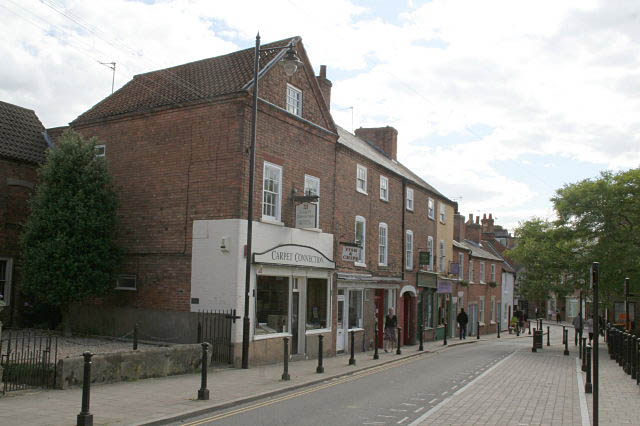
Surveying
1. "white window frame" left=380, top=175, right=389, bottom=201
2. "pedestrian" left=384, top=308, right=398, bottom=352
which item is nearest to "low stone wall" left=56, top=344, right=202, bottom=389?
"pedestrian" left=384, top=308, right=398, bottom=352

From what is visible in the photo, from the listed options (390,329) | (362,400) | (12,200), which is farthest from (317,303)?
(12,200)

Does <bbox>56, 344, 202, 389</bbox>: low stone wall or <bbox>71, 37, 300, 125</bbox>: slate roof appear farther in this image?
<bbox>71, 37, 300, 125</bbox>: slate roof

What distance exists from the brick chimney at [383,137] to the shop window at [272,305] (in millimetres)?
17076

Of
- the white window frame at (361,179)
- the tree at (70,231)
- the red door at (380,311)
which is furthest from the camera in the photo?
the red door at (380,311)

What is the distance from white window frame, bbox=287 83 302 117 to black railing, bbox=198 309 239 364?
23.8ft

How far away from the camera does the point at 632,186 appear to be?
92.6ft

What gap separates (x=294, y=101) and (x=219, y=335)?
8.25m

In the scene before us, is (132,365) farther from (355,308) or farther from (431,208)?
(431,208)

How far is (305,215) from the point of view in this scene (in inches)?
772

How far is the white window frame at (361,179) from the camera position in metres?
24.9

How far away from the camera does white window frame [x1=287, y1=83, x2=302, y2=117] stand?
2027 centimetres

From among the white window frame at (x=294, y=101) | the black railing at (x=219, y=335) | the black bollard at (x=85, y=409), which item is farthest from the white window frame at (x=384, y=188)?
the black bollard at (x=85, y=409)

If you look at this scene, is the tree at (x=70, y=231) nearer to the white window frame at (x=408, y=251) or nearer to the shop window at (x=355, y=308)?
the shop window at (x=355, y=308)

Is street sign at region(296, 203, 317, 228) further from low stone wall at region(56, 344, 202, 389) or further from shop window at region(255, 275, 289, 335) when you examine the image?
low stone wall at region(56, 344, 202, 389)
